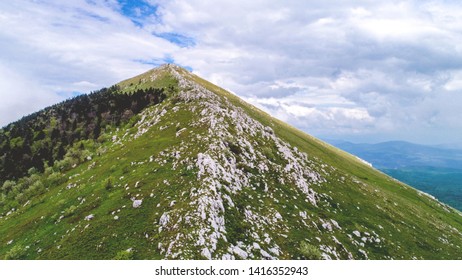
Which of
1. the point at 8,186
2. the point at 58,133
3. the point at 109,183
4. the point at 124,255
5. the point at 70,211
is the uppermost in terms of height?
the point at 109,183

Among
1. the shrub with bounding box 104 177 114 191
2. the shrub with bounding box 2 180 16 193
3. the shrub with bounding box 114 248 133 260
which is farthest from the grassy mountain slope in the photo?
the shrub with bounding box 2 180 16 193

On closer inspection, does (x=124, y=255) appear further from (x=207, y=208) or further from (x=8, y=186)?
(x=8, y=186)

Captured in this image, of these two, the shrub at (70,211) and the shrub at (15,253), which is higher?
the shrub at (70,211)

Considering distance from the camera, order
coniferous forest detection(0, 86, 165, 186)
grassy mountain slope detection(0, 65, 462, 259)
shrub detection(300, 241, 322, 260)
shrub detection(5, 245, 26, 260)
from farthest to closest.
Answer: coniferous forest detection(0, 86, 165, 186), shrub detection(5, 245, 26, 260), shrub detection(300, 241, 322, 260), grassy mountain slope detection(0, 65, 462, 259)

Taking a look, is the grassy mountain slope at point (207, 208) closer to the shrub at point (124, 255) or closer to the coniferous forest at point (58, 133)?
the shrub at point (124, 255)

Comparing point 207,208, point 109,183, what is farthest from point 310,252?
point 109,183

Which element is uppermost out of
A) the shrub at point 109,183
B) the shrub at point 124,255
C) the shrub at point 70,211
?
the shrub at point 109,183

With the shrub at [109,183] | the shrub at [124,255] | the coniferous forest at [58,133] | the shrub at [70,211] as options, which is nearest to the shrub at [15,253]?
the shrub at [70,211]

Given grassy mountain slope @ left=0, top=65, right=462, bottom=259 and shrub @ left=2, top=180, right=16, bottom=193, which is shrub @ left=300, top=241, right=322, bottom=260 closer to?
grassy mountain slope @ left=0, top=65, right=462, bottom=259
